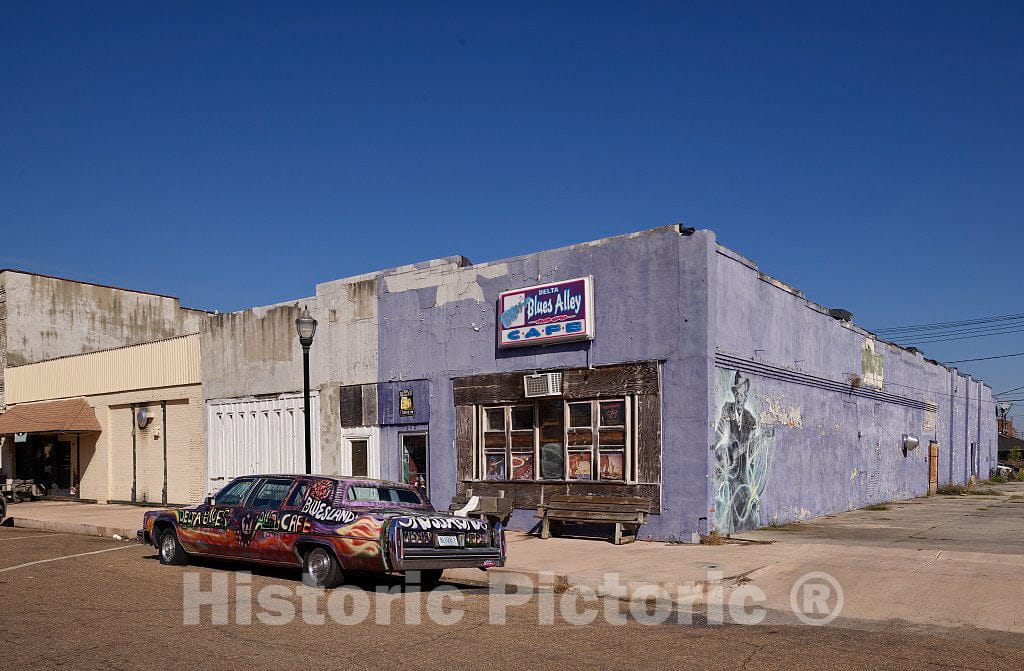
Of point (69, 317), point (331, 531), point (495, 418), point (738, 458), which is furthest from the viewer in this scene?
point (69, 317)

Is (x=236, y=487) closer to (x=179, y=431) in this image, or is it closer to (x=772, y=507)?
(x=772, y=507)

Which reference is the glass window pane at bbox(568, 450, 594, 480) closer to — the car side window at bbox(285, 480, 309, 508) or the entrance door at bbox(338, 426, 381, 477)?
the entrance door at bbox(338, 426, 381, 477)

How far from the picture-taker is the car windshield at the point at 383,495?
12.0m

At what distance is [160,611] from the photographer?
958 centimetres

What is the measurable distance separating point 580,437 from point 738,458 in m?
2.98

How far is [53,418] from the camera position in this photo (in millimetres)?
31016

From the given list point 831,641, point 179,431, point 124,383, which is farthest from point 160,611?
point 124,383

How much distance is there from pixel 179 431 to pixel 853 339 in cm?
1965

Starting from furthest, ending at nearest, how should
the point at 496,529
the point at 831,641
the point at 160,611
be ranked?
1. the point at 496,529
2. the point at 160,611
3. the point at 831,641

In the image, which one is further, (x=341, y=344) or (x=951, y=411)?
(x=951, y=411)

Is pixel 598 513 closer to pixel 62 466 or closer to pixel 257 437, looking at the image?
pixel 257 437

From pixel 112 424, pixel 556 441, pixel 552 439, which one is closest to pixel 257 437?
pixel 112 424

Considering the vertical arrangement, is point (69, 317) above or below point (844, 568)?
above

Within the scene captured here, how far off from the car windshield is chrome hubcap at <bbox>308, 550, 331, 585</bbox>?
0.79 metres
